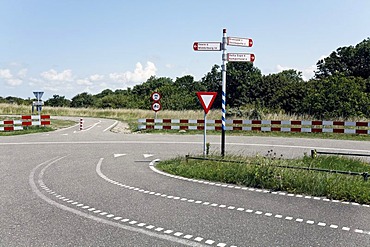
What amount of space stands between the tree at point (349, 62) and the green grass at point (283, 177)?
56250 mm

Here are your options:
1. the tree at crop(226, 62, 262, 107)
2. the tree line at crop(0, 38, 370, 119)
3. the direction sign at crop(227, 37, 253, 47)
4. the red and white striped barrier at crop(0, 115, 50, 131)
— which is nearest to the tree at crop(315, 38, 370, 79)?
the tree line at crop(0, 38, 370, 119)

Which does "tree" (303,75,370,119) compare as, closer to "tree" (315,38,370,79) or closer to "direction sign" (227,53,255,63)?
"direction sign" (227,53,255,63)

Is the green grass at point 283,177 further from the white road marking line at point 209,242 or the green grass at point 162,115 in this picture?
the green grass at point 162,115

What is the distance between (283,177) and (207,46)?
5.09 metres

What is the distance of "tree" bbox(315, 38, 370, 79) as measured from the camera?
62344 mm

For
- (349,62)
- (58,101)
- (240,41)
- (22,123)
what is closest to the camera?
(240,41)

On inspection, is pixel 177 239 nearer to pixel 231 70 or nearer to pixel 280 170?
pixel 280 170

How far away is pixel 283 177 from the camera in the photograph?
8141 mm

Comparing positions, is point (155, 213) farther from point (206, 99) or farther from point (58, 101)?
point (58, 101)

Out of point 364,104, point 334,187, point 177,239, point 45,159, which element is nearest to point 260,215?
point 177,239

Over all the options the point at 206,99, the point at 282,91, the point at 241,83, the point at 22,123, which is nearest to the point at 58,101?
the point at 241,83

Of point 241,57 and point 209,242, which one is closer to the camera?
point 209,242

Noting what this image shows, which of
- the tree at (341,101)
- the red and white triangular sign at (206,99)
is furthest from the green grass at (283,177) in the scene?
the tree at (341,101)

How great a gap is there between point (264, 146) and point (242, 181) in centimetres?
874
